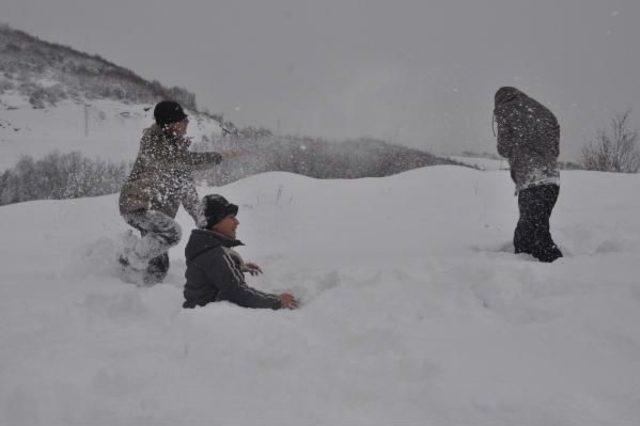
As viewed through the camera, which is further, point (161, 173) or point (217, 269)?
point (161, 173)

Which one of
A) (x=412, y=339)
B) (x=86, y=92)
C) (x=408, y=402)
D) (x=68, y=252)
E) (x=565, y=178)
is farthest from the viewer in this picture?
(x=86, y=92)

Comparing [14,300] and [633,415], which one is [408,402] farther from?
[14,300]

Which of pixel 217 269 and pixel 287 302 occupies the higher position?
pixel 217 269

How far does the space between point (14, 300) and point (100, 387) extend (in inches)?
76.2

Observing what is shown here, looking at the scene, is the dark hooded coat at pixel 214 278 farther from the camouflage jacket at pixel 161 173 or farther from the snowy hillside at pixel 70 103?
the snowy hillside at pixel 70 103

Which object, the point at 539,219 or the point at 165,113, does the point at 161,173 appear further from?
the point at 539,219

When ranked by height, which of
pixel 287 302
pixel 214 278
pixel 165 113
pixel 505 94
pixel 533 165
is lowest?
pixel 287 302

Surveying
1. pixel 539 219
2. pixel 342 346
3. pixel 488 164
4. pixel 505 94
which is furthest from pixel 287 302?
pixel 488 164

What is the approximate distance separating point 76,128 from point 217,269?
1830 centimetres

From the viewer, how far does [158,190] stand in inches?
175

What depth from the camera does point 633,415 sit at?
6.34 ft

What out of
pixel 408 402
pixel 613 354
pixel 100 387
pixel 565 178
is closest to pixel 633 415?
pixel 613 354

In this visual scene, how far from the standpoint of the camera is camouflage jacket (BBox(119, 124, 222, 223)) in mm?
4289

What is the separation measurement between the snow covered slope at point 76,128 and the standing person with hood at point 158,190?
39.6 feet
